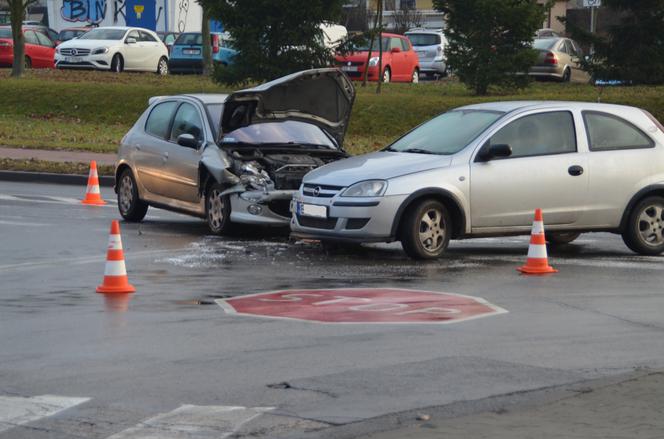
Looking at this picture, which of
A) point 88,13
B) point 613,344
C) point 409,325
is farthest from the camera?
point 88,13

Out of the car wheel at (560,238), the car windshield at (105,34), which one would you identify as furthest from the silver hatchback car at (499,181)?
the car windshield at (105,34)

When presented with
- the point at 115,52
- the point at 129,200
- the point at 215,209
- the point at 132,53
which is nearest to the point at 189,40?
the point at 132,53

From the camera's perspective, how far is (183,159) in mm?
16453

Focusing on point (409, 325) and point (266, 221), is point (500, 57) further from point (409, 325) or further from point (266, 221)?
point (409, 325)

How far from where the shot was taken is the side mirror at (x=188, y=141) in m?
16.2

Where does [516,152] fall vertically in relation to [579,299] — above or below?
above

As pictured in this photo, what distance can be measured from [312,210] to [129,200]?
4.47 m

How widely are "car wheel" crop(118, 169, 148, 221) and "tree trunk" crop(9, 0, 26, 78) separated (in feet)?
72.3

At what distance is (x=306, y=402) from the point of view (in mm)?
7477

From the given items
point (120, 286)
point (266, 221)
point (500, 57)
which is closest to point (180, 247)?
point (266, 221)

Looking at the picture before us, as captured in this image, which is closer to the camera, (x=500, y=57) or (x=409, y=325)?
(x=409, y=325)

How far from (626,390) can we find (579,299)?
12.1 feet

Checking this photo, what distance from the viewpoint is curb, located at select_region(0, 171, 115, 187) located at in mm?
22922

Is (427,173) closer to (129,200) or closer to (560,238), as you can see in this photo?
(560,238)
